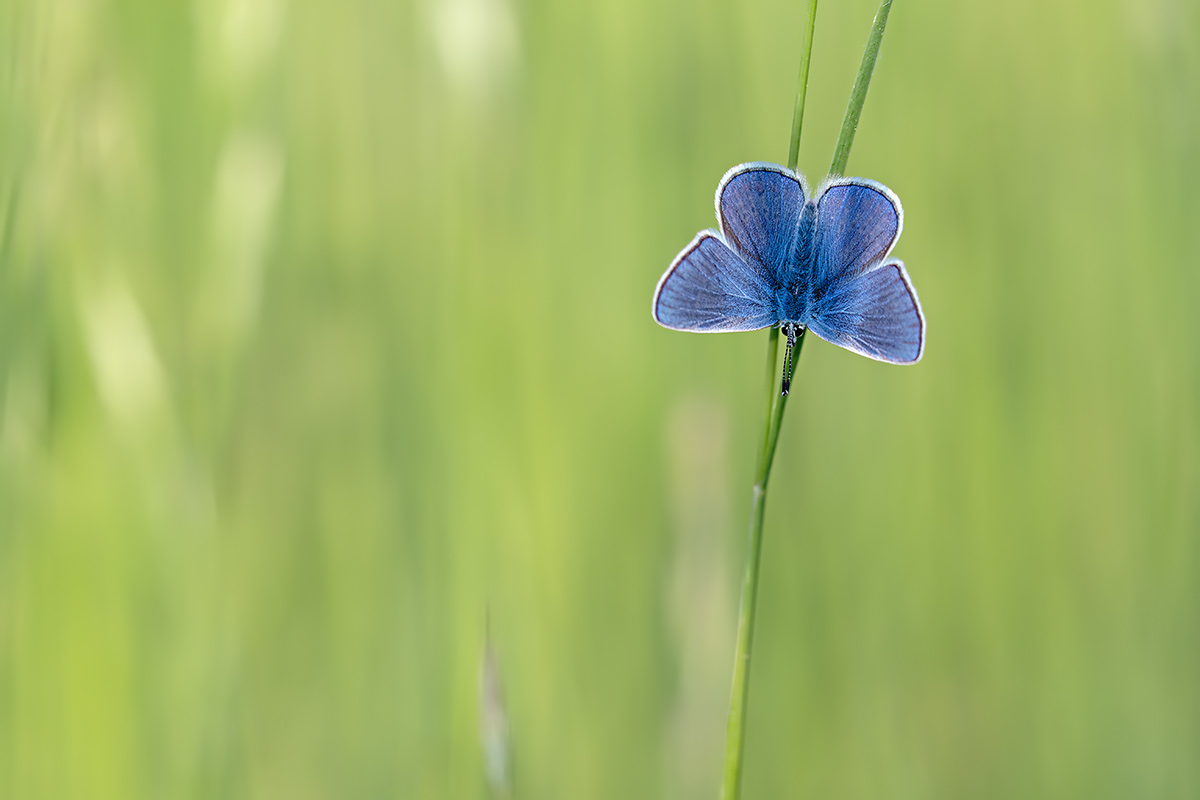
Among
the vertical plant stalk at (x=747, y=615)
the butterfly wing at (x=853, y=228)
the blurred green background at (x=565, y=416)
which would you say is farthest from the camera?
the blurred green background at (x=565, y=416)

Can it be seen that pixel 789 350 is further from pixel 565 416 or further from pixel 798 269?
pixel 565 416

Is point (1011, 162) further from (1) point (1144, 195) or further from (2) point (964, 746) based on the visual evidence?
(2) point (964, 746)

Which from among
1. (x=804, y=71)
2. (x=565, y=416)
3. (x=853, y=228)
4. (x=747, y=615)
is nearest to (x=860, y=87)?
(x=804, y=71)

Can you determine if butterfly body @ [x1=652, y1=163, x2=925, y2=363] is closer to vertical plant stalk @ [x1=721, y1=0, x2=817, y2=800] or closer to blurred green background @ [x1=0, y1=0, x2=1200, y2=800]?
vertical plant stalk @ [x1=721, y1=0, x2=817, y2=800]

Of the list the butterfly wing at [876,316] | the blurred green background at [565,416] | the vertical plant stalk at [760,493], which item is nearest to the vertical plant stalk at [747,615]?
the vertical plant stalk at [760,493]

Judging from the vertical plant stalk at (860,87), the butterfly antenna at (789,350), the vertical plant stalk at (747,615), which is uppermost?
the vertical plant stalk at (860,87)

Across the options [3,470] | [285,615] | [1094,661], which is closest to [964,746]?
[1094,661]

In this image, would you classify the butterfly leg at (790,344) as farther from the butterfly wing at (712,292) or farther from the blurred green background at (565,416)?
the blurred green background at (565,416)
